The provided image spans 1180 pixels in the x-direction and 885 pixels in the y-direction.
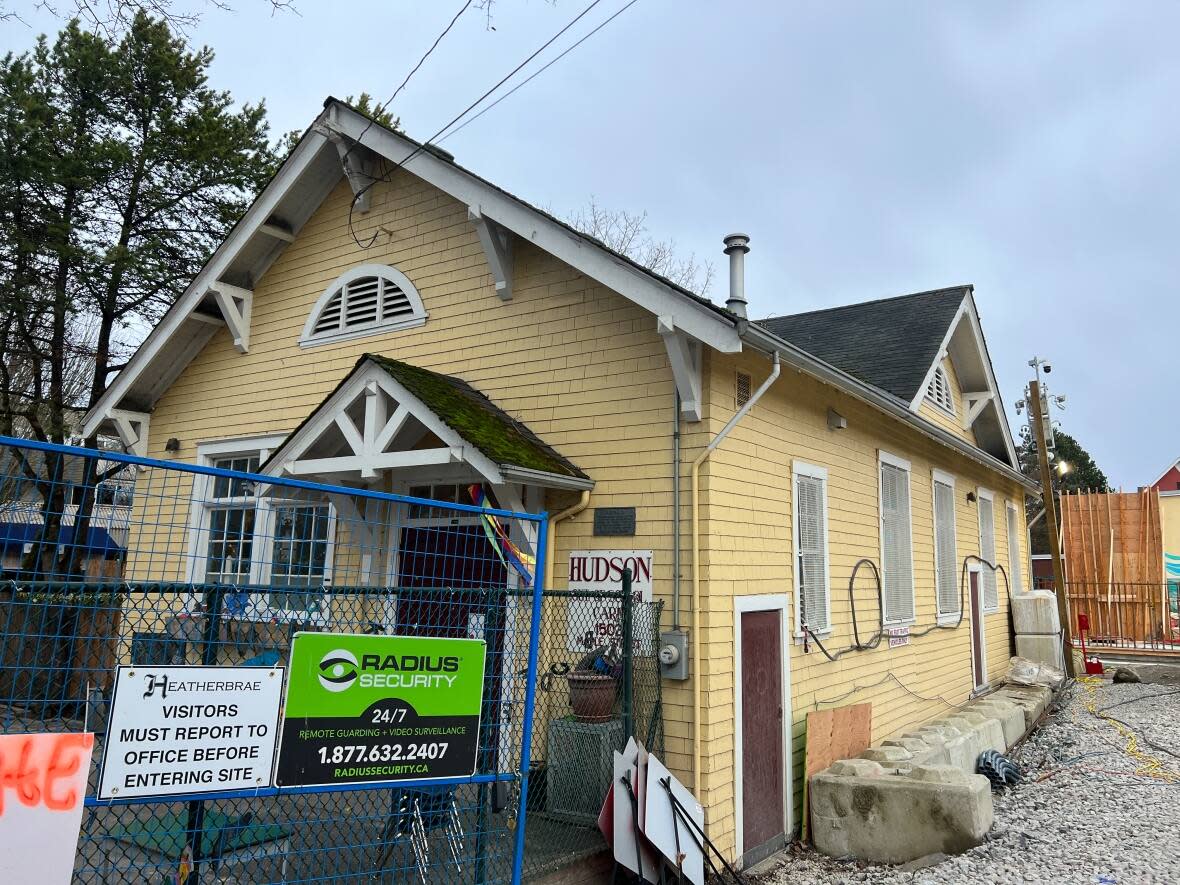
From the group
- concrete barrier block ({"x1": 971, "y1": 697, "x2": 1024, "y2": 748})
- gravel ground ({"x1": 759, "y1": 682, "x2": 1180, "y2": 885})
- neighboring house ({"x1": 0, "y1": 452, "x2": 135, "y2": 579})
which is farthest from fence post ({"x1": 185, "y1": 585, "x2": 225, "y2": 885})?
concrete barrier block ({"x1": 971, "y1": 697, "x2": 1024, "y2": 748})

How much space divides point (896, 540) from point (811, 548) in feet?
8.55

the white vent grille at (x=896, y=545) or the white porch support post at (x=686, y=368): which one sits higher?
the white porch support post at (x=686, y=368)

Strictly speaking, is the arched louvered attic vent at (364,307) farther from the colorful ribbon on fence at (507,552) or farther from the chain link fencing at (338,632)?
the colorful ribbon on fence at (507,552)

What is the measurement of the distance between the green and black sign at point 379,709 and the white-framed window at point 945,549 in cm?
876

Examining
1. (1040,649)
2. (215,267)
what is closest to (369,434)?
(215,267)

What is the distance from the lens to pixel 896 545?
9.70 metres

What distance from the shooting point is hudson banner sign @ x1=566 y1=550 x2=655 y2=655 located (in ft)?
20.2

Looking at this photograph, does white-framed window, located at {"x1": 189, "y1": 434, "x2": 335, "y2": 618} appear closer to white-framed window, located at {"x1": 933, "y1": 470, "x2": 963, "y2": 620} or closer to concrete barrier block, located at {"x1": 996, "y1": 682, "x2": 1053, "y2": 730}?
white-framed window, located at {"x1": 933, "y1": 470, "x2": 963, "y2": 620}

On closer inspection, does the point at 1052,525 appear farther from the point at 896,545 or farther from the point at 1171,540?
the point at 1171,540

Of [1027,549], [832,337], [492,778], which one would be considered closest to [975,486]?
[832,337]

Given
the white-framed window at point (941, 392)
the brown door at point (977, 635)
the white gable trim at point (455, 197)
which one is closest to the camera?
the white gable trim at point (455, 197)

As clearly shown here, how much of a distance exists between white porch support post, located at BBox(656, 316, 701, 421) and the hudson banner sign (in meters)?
1.12

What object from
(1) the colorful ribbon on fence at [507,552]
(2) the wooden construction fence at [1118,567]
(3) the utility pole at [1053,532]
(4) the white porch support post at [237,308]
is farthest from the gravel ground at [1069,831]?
(2) the wooden construction fence at [1118,567]

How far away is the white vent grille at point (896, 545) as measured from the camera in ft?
30.6
